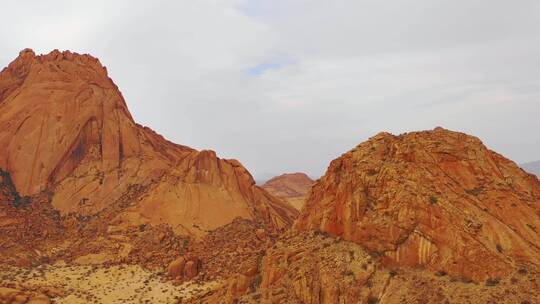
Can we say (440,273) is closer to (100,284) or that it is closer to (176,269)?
(176,269)

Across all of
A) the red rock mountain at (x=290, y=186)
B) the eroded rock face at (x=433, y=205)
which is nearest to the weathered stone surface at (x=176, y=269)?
the eroded rock face at (x=433, y=205)

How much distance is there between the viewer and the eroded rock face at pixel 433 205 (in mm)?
23047

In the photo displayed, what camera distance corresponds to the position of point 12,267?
4347cm

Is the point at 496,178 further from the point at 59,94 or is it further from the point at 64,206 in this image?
the point at 59,94

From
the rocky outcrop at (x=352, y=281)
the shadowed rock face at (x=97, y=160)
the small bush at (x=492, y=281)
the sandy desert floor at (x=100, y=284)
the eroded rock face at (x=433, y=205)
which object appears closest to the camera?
the rocky outcrop at (x=352, y=281)

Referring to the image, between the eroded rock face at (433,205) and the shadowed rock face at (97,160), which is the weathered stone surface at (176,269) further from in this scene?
the eroded rock face at (433,205)

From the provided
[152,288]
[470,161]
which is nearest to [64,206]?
[152,288]

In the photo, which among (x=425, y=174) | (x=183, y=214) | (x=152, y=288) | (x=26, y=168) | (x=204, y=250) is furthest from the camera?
(x=26, y=168)

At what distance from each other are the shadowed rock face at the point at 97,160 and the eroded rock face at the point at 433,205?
26.1 metres

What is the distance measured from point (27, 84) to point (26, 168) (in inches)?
493

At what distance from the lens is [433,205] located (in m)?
24.2

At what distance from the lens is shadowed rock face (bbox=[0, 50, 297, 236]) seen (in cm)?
5322

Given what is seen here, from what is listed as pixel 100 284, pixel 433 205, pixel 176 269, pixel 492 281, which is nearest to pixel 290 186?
pixel 176 269

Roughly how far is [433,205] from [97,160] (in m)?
46.1
